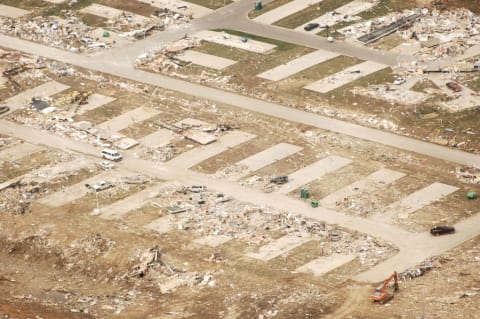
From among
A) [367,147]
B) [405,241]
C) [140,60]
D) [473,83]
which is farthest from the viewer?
[140,60]

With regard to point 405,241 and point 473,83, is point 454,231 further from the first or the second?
point 473,83

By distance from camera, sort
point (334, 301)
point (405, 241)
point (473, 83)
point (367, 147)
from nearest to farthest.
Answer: point (334, 301) < point (405, 241) < point (367, 147) < point (473, 83)

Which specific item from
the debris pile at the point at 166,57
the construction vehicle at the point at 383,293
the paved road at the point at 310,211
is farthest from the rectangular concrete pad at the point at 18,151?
the construction vehicle at the point at 383,293

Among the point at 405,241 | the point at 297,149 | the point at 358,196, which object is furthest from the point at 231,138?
the point at 405,241

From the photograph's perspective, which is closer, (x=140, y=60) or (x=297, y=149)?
(x=297, y=149)

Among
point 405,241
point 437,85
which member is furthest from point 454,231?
point 437,85

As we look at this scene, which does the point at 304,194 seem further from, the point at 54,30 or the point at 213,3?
the point at 54,30

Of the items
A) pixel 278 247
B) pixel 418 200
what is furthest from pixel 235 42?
pixel 278 247
